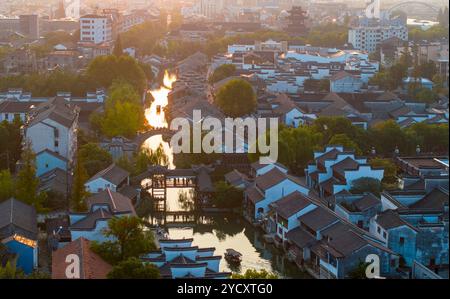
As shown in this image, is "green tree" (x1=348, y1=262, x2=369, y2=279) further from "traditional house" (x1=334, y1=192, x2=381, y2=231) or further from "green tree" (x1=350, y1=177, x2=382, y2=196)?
"green tree" (x1=350, y1=177, x2=382, y2=196)

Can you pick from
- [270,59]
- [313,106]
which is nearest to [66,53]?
[270,59]

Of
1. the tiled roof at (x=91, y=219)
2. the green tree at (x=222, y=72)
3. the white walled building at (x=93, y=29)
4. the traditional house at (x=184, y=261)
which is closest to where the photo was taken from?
the traditional house at (x=184, y=261)

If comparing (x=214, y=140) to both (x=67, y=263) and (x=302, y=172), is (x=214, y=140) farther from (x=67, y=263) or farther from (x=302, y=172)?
(x=67, y=263)

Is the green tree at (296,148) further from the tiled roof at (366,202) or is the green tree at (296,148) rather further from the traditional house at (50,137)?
the traditional house at (50,137)

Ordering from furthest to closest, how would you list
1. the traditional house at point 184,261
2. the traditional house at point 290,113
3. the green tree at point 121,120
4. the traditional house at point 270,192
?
the traditional house at point 290,113
the green tree at point 121,120
the traditional house at point 270,192
the traditional house at point 184,261

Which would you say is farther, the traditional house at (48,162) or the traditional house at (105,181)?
the traditional house at (48,162)

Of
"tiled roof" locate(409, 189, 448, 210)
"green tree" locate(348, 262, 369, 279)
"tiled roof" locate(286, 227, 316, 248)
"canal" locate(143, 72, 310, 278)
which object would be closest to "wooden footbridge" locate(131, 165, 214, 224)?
"canal" locate(143, 72, 310, 278)

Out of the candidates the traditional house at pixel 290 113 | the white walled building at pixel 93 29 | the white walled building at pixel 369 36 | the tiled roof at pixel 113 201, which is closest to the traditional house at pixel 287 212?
the tiled roof at pixel 113 201
